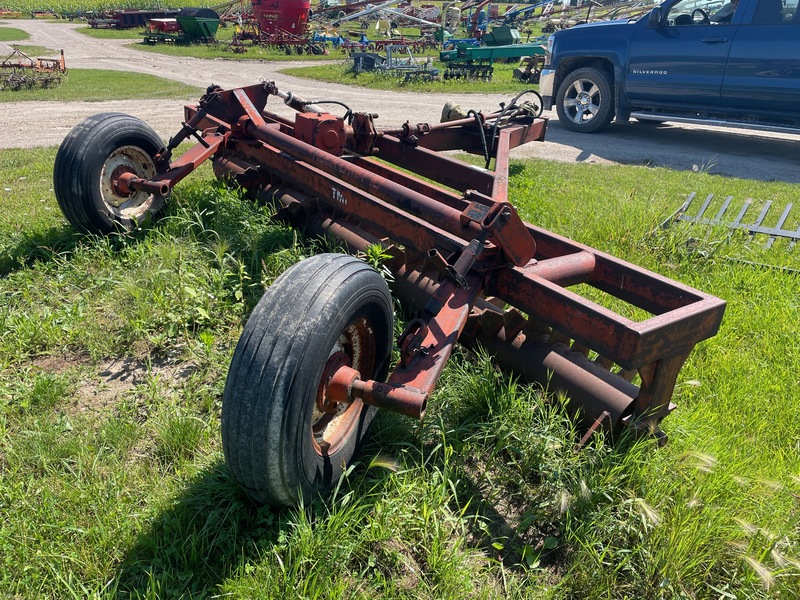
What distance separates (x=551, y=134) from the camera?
408 inches

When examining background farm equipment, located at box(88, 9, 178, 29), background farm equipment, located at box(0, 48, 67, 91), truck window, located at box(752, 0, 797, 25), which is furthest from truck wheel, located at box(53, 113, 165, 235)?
background farm equipment, located at box(88, 9, 178, 29)

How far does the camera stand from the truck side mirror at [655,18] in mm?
9164

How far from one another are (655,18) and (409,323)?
344 inches

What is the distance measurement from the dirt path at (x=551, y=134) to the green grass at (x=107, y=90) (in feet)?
2.13

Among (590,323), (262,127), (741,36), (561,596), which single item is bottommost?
(561,596)

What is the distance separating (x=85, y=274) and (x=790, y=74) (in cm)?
884

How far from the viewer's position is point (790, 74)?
8062mm

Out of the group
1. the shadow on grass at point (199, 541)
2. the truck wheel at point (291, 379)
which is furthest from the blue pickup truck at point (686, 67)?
the shadow on grass at point (199, 541)

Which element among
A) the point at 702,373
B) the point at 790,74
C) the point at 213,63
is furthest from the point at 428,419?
the point at 213,63

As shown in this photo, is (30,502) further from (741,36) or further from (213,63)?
(213,63)

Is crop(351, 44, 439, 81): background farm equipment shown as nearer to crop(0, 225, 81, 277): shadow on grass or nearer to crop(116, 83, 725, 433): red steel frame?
crop(116, 83, 725, 433): red steel frame

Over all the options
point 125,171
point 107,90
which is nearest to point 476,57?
point 107,90

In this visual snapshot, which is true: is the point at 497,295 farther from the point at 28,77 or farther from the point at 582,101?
the point at 28,77

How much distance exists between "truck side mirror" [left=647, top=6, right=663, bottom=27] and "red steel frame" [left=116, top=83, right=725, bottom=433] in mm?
6534
